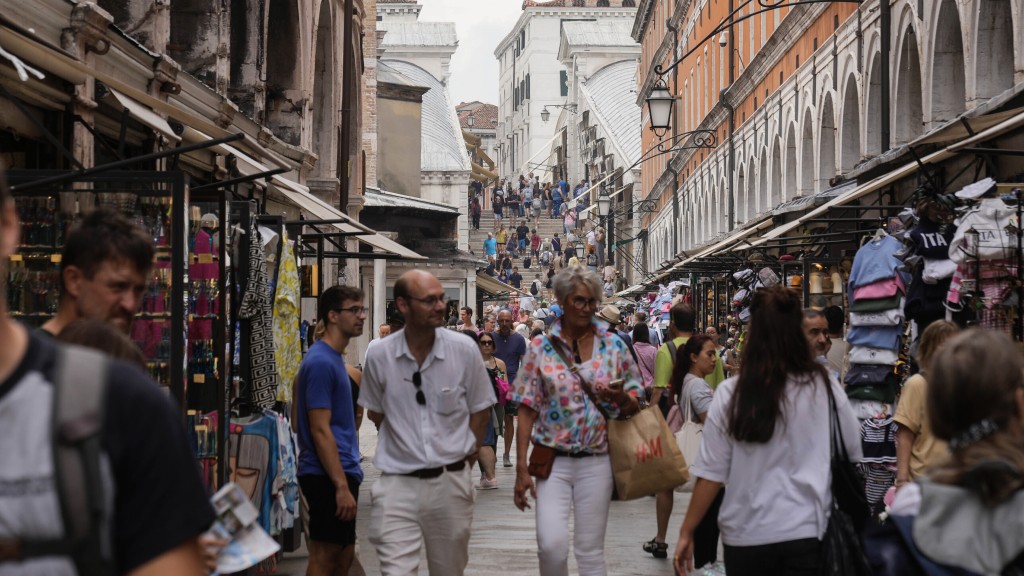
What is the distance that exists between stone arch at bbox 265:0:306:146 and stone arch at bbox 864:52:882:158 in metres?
8.04

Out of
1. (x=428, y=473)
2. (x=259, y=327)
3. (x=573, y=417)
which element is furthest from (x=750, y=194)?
(x=428, y=473)

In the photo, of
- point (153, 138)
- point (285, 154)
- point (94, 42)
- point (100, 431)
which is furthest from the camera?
point (285, 154)

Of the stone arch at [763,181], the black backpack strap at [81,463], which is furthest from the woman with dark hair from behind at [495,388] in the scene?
the stone arch at [763,181]

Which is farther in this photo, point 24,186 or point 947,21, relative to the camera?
point 947,21

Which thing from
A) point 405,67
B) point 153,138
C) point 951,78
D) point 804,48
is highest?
point 405,67

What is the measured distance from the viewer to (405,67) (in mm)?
71250

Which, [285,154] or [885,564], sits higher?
[285,154]

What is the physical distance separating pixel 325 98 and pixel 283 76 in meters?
3.62

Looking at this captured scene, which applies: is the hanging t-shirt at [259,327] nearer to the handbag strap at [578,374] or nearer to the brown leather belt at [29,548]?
the handbag strap at [578,374]

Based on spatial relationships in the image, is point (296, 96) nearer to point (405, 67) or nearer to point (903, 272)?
point (903, 272)

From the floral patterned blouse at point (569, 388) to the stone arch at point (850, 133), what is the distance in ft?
55.2

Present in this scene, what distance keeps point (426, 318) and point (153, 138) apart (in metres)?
6.55

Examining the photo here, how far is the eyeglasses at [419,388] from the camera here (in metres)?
7.38

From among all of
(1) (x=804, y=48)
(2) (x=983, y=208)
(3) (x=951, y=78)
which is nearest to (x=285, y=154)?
(3) (x=951, y=78)
